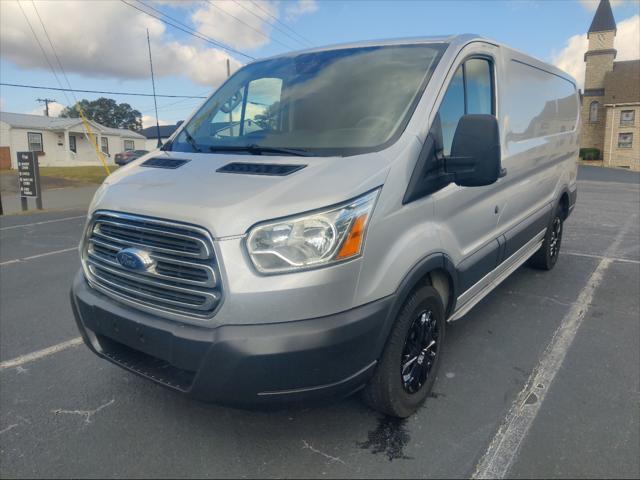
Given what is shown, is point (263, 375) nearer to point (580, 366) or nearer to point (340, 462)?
point (340, 462)

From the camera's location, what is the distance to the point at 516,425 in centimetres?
272

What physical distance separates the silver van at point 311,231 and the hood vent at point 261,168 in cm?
1

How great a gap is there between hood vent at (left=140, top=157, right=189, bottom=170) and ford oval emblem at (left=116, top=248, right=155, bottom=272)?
614 mm

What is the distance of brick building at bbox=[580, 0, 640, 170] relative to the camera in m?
42.3

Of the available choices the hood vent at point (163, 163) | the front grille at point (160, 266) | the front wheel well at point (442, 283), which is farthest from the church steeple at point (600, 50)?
the front grille at point (160, 266)

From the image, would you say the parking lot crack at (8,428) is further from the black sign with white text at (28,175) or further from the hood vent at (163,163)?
the black sign with white text at (28,175)

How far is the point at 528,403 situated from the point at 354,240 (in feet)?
5.44

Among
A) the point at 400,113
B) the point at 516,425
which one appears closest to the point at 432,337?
the point at 516,425

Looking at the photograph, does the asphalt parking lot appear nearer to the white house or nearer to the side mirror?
the side mirror

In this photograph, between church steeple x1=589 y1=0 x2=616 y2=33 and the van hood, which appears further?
church steeple x1=589 y1=0 x2=616 y2=33

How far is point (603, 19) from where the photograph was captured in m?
47.1

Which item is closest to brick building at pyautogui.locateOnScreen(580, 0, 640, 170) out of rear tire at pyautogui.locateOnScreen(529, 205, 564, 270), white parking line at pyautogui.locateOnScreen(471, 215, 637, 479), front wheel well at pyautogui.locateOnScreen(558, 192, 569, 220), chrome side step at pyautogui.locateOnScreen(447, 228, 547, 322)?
front wheel well at pyautogui.locateOnScreen(558, 192, 569, 220)

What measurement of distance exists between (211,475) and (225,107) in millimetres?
2477

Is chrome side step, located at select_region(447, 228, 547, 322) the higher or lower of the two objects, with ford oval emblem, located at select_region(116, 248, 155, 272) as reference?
lower
